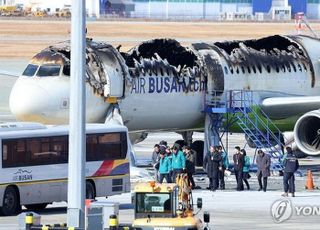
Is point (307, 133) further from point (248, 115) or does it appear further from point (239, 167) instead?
point (239, 167)

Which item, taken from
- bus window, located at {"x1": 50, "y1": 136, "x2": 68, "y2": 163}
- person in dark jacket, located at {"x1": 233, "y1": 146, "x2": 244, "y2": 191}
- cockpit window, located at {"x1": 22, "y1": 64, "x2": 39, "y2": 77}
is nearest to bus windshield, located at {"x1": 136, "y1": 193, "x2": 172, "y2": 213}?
bus window, located at {"x1": 50, "y1": 136, "x2": 68, "y2": 163}

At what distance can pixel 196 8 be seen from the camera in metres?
192

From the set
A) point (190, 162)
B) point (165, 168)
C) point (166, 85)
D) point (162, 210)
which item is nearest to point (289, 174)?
point (190, 162)

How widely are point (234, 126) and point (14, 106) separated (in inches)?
323

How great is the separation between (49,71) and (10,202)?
8825 mm

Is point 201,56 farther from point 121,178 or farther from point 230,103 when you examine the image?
point 121,178

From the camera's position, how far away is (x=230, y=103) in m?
44.2

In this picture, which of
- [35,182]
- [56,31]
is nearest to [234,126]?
[35,182]

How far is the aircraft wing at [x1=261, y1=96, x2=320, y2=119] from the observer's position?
4525 centimetres

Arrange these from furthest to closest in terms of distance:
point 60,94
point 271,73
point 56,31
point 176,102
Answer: point 56,31 < point 271,73 < point 176,102 < point 60,94

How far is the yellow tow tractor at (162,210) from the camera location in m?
25.0

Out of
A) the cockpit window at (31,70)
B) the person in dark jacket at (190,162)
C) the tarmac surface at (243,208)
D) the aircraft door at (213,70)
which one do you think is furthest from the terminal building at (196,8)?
the person in dark jacket at (190,162)

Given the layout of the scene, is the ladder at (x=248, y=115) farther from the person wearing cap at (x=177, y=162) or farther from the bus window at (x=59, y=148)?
the bus window at (x=59, y=148)

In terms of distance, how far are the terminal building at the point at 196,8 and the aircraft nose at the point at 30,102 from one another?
14420 cm
